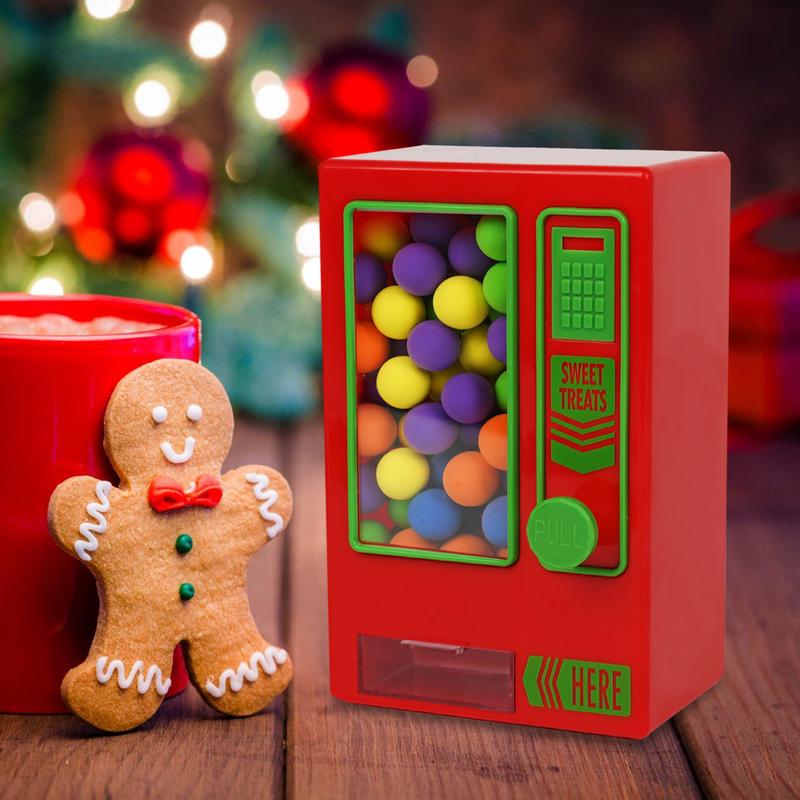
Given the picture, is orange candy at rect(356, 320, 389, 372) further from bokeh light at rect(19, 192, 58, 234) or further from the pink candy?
bokeh light at rect(19, 192, 58, 234)

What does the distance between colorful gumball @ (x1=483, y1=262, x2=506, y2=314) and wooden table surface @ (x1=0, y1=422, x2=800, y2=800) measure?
0.30 meters

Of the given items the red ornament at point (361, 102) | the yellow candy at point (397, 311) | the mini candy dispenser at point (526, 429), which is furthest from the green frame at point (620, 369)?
the red ornament at point (361, 102)

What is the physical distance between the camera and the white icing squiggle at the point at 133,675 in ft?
3.79

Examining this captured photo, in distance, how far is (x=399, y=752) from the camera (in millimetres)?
1167

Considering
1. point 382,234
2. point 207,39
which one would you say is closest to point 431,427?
point 382,234

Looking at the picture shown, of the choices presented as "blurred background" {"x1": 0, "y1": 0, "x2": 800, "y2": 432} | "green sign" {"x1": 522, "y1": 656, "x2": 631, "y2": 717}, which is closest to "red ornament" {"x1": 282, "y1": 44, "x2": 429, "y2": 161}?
"blurred background" {"x1": 0, "y1": 0, "x2": 800, "y2": 432}

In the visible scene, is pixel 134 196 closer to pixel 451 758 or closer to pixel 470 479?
pixel 470 479

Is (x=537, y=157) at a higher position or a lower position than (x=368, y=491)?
higher

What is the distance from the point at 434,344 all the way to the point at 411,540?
15cm

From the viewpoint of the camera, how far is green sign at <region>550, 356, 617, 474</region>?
114cm

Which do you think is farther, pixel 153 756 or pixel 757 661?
pixel 757 661

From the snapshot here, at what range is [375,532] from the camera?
124 centimetres

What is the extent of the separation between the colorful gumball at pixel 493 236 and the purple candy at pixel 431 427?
12 cm

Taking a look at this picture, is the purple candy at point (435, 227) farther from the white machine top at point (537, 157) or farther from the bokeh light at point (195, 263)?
the bokeh light at point (195, 263)
